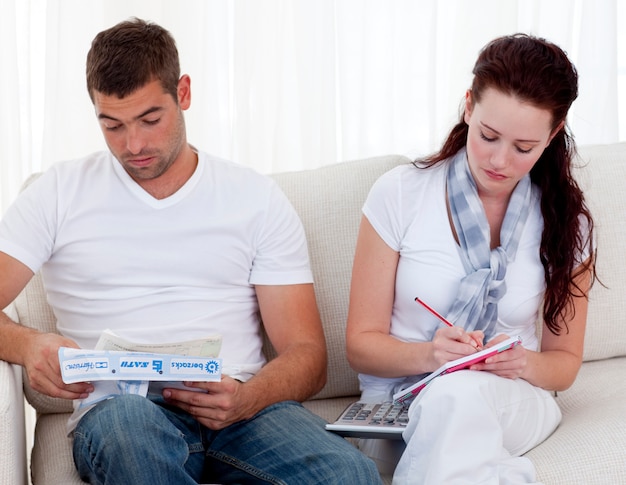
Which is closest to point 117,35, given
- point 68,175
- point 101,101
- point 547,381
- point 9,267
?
point 101,101

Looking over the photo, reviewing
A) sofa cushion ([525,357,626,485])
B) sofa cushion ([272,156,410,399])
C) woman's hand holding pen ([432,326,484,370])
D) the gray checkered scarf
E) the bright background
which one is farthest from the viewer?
the bright background

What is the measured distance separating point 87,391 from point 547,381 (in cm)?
88

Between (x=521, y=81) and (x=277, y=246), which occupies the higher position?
(x=521, y=81)

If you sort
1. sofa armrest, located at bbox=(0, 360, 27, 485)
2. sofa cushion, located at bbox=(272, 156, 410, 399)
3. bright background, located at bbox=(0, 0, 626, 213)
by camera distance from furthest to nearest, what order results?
bright background, located at bbox=(0, 0, 626, 213) < sofa cushion, located at bbox=(272, 156, 410, 399) < sofa armrest, located at bbox=(0, 360, 27, 485)

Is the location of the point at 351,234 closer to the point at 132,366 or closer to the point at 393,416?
the point at 393,416

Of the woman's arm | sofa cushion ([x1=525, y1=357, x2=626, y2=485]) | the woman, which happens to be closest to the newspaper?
the woman

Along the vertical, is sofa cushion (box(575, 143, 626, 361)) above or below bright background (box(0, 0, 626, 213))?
below

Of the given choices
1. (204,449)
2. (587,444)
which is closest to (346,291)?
(204,449)

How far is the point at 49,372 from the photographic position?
1.65 meters

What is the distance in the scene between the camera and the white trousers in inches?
59.0

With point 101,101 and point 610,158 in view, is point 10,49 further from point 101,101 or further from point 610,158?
point 610,158

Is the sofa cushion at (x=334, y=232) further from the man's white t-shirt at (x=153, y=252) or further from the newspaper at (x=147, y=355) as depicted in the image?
the newspaper at (x=147, y=355)

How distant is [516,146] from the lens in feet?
5.85

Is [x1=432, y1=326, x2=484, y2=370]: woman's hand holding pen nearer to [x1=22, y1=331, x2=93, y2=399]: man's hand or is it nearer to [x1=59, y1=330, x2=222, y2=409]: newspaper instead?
[x1=59, y1=330, x2=222, y2=409]: newspaper
